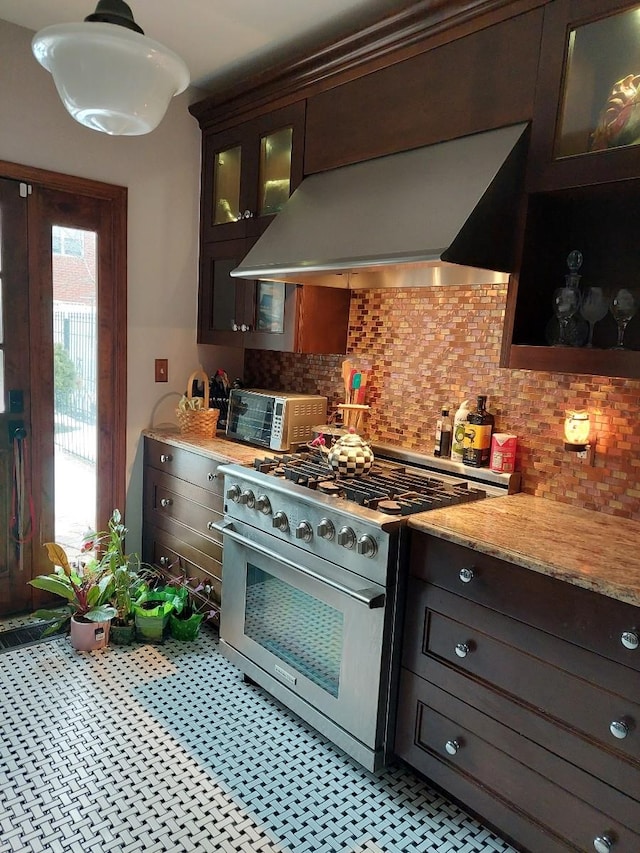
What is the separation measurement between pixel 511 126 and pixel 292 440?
1.51 metres

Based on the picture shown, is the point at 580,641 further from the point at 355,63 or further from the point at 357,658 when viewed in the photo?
the point at 355,63

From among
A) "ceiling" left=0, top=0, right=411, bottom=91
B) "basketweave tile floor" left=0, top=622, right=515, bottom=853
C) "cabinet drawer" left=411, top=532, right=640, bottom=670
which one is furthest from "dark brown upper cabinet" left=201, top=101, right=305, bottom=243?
"basketweave tile floor" left=0, top=622, right=515, bottom=853

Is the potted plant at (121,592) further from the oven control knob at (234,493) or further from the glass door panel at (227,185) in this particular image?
the glass door panel at (227,185)

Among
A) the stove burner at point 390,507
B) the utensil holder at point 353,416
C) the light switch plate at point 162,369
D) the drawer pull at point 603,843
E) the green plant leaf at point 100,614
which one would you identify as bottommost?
the green plant leaf at point 100,614

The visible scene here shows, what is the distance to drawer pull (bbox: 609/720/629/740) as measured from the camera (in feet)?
4.42

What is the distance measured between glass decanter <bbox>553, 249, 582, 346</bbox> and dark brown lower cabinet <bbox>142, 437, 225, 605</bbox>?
1473 millimetres

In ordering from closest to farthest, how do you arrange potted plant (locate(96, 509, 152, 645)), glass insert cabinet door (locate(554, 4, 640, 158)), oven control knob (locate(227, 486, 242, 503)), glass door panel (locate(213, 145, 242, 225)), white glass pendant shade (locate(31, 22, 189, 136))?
white glass pendant shade (locate(31, 22, 189, 136)), glass insert cabinet door (locate(554, 4, 640, 158)), oven control knob (locate(227, 486, 242, 503)), potted plant (locate(96, 509, 152, 645)), glass door panel (locate(213, 145, 242, 225))

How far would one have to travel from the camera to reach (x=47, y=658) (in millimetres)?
2498

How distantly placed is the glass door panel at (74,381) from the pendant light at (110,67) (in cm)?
156

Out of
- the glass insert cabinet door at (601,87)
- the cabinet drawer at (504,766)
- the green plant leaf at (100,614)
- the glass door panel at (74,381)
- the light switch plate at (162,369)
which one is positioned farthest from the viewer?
the light switch plate at (162,369)

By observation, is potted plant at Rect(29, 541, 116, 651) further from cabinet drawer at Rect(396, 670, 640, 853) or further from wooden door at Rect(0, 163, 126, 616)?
cabinet drawer at Rect(396, 670, 640, 853)

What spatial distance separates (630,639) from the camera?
4.34ft

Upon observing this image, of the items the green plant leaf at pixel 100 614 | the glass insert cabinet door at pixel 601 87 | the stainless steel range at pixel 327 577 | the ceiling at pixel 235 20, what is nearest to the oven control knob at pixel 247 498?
the stainless steel range at pixel 327 577

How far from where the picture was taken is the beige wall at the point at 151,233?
8.94ft
